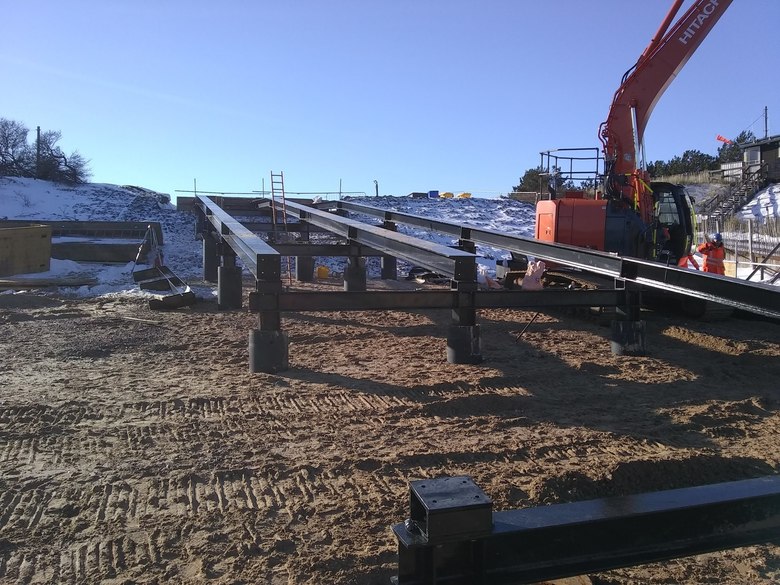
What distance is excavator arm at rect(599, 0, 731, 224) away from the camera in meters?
11.9

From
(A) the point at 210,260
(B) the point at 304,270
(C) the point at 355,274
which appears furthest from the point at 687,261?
(A) the point at 210,260

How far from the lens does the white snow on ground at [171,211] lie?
2064cm

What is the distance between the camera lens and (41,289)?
14.3 m

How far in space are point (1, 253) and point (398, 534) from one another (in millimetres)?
16332

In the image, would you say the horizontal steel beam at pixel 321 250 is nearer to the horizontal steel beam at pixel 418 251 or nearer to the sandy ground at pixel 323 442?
the horizontal steel beam at pixel 418 251

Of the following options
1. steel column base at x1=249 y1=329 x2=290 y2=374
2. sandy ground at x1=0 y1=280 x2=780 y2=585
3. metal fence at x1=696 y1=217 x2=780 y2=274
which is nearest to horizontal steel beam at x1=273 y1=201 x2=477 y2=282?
sandy ground at x1=0 y1=280 x2=780 y2=585

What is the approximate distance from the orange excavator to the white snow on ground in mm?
6093

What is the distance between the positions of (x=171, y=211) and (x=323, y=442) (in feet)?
74.1

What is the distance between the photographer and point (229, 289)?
40.8 ft

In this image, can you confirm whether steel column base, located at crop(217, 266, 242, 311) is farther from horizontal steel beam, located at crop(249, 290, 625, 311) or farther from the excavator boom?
the excavator boom

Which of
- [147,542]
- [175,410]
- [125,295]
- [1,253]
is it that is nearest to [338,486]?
[147,542]

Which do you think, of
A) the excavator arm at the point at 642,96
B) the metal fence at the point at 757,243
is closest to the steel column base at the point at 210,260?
the excavator arm at the point at 642,96

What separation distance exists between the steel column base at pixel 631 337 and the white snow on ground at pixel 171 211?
31.9ft

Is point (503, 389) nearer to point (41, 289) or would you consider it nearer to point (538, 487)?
point (538, 487)
